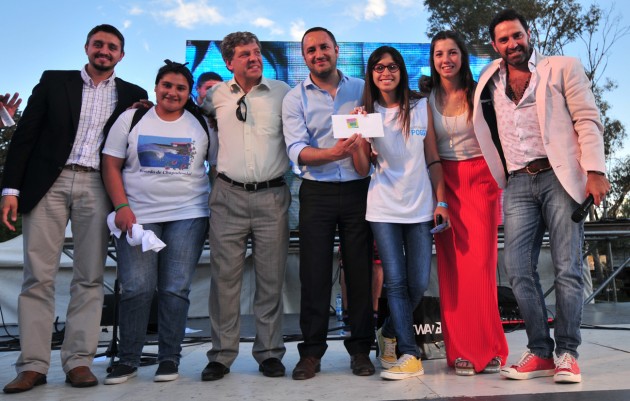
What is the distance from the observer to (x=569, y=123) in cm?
264

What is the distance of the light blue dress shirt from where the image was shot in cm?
293


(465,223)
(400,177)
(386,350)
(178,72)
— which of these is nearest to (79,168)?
(178,72)

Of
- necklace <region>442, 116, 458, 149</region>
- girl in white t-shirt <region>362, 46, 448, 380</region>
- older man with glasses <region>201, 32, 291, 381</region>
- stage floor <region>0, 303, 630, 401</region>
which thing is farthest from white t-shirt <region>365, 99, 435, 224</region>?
stage floor <region>0, 303, 630, 401</region>

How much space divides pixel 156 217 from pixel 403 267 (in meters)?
1.23

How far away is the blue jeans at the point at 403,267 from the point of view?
2.81 m

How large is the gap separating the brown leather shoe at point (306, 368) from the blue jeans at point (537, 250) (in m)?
1.01

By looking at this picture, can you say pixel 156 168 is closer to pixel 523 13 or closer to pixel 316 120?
pixel 316 120

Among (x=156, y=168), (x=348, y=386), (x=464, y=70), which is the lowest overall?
(x=348, y=386)

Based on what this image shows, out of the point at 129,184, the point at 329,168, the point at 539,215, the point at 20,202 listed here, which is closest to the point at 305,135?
the point at 329,168

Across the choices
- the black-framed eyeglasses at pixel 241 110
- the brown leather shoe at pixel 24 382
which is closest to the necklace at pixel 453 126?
the black-framed eyeglasses at pixel 241 110

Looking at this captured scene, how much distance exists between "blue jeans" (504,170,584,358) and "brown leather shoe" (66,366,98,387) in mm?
2008

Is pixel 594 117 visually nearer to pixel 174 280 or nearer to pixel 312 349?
pixel 312 349

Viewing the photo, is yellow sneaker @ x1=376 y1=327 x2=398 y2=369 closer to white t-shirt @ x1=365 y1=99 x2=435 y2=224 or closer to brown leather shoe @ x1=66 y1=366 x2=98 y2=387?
white t-shirt @ x1=365 y1=99 x2=435 y2=224

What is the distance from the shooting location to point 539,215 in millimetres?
2705
